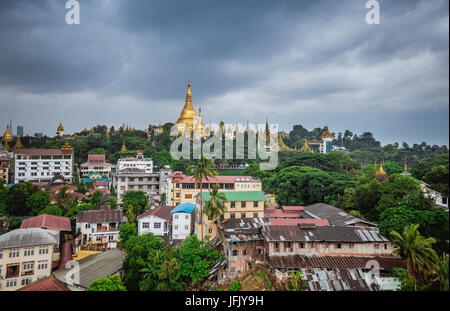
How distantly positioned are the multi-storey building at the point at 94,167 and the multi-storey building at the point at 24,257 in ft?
67.2

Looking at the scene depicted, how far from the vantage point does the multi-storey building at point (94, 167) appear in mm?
33500

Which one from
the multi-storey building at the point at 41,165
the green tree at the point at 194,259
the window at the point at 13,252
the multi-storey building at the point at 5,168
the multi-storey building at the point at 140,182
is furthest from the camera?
the multi-storey building at the point at 5,168

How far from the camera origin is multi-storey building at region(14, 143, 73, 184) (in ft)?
96.8

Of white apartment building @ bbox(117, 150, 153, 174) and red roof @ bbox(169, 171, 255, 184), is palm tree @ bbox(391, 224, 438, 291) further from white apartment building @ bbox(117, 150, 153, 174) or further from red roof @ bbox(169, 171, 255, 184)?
white apartment building @ bbox(117, 150, 153, 174)

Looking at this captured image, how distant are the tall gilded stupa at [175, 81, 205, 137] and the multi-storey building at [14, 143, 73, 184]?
721 inches

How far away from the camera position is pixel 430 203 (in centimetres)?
1155

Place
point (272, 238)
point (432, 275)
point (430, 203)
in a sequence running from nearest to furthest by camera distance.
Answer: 1. point (432, 275)
2. point (272, 238)
3. point (430, 203)

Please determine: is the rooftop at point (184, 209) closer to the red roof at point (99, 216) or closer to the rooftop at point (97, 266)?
the red roof at point (99, 216)

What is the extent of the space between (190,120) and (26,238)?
3585cm

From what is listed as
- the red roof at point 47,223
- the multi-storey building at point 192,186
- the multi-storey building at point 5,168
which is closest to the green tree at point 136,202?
the multi-storey building at point 192,186

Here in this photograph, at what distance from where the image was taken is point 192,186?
20219mm

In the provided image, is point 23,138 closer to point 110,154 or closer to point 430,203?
point 110,154

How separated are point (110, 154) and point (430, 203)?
3642 centimetres
